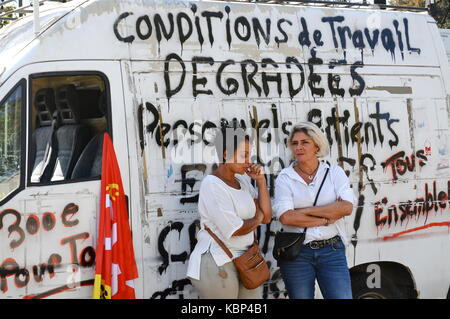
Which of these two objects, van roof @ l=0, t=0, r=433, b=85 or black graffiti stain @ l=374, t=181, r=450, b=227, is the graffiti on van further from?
black graffiti stain @ l=374, t=181, r=450, b=227

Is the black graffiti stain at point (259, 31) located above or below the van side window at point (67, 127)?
above

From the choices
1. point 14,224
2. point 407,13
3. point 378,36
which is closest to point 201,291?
point 14,224

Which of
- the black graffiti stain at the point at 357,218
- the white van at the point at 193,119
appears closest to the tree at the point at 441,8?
the white van at the point at 193,119

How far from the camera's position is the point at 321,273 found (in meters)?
5.60

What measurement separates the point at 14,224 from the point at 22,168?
377 millimetres

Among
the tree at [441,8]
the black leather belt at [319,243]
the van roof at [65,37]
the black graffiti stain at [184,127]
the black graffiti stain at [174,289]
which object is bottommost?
the black graffiti stain at [174,289]

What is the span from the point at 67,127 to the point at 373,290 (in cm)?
283

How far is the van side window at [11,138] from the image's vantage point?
5328 millimetres

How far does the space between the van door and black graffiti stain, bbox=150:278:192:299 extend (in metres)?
0.50

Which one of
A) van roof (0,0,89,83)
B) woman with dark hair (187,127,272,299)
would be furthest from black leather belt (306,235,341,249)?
→ van roof (0,0,89,83)

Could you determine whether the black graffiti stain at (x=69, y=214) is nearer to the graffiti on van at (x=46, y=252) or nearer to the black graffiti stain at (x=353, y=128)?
the graffiti on van at (x=46, y=252)

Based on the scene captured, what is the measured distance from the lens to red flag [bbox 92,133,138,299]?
5414 mm

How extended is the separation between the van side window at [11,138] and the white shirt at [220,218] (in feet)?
4.14
